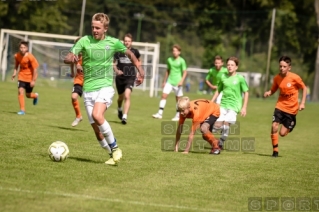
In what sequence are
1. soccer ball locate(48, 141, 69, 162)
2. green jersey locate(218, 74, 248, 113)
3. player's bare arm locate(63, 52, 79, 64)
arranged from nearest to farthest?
player's bare arm locate(63, 52, 79, 64), soccer ball locate(48, 141, 69, 162), green jersey locate(218, 74, 248, 113)

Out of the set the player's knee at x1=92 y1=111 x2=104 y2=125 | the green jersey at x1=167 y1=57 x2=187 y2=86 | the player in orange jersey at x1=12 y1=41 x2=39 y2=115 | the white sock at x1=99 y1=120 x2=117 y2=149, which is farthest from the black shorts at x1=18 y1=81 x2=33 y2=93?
the player's knee at x1=92 y1=111 x2=104 y2=125

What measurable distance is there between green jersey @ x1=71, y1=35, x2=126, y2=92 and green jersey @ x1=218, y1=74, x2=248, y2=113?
4.90 metres

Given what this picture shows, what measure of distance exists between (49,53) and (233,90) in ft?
70.5

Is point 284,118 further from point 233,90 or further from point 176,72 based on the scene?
point 176,72

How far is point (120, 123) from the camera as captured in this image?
18.2m

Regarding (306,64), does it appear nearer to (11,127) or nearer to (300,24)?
(300,24)

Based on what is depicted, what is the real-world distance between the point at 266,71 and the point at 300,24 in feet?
17.2

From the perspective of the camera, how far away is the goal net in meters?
33.6

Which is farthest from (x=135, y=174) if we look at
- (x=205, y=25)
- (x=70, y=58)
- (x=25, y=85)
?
(x=205, y=25)

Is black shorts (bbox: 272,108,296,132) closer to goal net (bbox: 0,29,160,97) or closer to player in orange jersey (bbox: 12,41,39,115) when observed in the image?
player in orange jersey (bbox: 12,41,39,115)

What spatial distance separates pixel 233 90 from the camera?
14.8m

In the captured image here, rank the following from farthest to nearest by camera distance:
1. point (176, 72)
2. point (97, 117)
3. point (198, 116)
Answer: point (176, 72)
point (198, 116)
point (97, 117)

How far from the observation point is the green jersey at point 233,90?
582 inches

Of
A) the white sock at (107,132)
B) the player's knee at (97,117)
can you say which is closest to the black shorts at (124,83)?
the white sock at (107,132)
